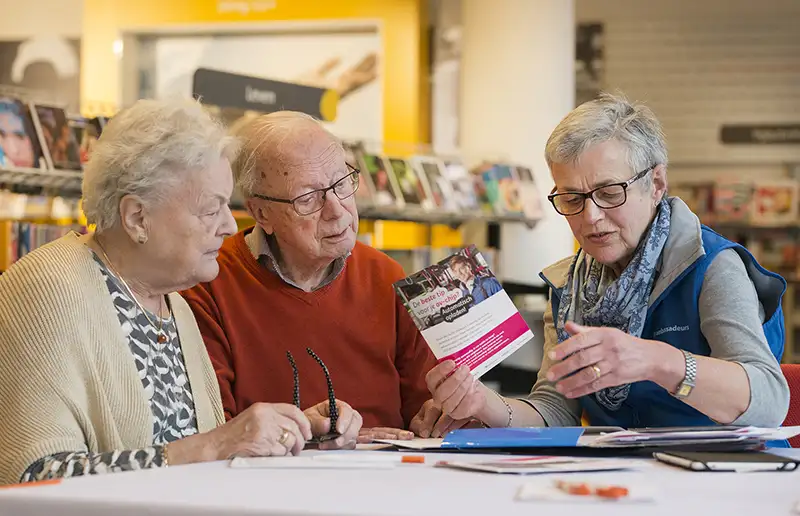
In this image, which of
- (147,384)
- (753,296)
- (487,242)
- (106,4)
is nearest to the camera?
(147,384)

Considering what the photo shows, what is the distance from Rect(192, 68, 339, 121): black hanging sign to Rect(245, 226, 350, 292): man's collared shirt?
2044 mm

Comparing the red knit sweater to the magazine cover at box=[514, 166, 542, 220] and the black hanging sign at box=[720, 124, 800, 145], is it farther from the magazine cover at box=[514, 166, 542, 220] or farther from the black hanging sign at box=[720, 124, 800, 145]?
the black hanging sign at box=[720, 124, 800, 145]

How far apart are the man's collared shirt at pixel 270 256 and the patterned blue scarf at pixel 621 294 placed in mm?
661

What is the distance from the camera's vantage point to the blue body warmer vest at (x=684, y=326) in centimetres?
241

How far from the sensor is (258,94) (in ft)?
17.1

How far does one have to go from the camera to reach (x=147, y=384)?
2.19m

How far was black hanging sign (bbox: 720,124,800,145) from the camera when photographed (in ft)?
34.4

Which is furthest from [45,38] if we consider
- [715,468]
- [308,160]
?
[715,468]

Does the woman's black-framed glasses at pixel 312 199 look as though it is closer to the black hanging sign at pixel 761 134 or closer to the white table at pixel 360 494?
the white table at pixel 360 494

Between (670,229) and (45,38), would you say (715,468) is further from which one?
(45,38)

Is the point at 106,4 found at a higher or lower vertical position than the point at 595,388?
higher

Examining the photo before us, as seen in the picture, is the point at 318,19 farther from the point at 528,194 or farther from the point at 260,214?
the point at 260,214

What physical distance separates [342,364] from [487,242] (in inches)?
181

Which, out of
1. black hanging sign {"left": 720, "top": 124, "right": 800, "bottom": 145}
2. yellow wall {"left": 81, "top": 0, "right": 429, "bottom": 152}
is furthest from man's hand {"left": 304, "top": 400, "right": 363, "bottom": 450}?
black hanging sign {"left": 720, "top": 124, "right": 800, "bottom": 145}
